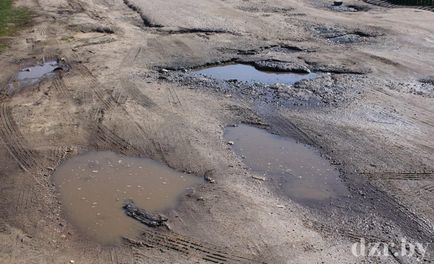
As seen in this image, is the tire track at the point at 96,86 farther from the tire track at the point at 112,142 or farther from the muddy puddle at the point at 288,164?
the muddy puddle at the point at 288,164

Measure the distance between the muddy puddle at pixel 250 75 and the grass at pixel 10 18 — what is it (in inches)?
223

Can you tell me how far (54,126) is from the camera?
9305 millimetres

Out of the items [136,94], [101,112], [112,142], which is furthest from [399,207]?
[136,94]

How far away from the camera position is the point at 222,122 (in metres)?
9.51

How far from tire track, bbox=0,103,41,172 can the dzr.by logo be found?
501 cm

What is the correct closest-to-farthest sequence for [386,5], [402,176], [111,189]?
1. [111,189]
2. [402,176]
3. [386,5]

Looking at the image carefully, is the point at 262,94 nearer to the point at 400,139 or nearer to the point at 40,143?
the point at 400,139

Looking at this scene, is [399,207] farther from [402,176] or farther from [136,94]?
[136,94]

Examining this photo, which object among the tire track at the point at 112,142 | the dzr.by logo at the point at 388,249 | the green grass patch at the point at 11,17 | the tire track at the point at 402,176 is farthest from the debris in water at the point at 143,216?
the green grass patch at the point at 11,17

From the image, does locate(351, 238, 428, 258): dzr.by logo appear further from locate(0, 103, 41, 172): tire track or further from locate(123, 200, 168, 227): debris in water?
locate(0, 103, 41, 172): tire track

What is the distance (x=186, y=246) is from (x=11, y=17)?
492 inches

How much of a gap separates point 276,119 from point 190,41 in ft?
16.6

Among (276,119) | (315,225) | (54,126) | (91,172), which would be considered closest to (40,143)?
(54,126)

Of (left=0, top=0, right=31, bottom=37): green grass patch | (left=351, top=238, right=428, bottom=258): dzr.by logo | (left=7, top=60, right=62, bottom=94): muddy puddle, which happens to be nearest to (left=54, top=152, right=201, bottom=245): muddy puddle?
(left=351, top=238, right=428, bottom=258): dzr.by logo
